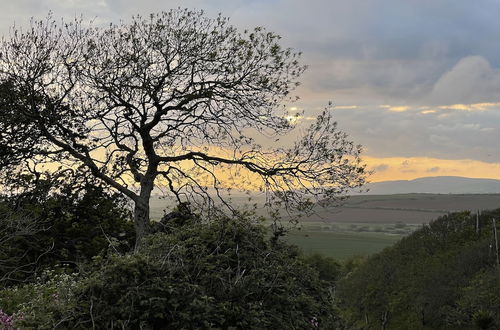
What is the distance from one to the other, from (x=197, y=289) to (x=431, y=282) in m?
36.0

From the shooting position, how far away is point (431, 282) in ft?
123

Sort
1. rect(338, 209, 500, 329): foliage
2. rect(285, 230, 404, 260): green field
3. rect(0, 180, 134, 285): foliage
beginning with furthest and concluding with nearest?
rect(285, 230, 404, 260): green field < rect(338, 209, 500, 329): foliage < rect(0, 180, 134, 285): foliage

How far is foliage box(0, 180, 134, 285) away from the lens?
648 inches

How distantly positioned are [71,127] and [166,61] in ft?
13.5

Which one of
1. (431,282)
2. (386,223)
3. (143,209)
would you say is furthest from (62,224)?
(386,223)

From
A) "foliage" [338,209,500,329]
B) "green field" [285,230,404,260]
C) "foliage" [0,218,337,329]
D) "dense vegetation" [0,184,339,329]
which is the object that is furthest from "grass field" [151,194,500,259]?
"foliage" [0,218,337,329]

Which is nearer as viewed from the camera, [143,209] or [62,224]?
[143,209]

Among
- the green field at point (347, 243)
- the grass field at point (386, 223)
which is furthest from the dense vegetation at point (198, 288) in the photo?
the grass field at point (386, 223)

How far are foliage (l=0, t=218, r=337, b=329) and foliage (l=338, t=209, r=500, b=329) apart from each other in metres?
25.9

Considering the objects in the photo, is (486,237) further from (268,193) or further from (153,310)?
(153,310)

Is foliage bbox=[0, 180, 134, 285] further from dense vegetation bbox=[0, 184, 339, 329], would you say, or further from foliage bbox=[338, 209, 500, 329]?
foliage bbox=[338, 209, 500, 329]

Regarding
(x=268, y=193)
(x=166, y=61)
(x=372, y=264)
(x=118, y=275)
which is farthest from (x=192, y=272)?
(x=372, y=264)

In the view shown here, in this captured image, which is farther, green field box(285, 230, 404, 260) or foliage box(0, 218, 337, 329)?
green field box(285, 230, 404, 260)

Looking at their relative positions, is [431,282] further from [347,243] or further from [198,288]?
[347,243]
